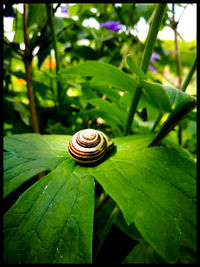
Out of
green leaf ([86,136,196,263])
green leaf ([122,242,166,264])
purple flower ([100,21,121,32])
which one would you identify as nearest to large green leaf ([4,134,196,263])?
green leaf ([86,136,196,263])

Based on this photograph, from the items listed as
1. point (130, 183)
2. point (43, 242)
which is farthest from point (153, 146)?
point (43, 242)

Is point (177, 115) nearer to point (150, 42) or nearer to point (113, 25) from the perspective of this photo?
point (150, 42)

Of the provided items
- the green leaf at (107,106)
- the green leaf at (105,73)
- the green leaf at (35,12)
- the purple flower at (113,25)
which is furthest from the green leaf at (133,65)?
the purple flower at (113,25)

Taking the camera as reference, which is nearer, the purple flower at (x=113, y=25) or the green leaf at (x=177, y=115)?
the green leaf at (x=177, y=115)

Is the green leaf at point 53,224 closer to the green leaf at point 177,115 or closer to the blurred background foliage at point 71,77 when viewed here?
the green leaf at point 177,115

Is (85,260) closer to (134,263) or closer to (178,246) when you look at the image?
(178,246)

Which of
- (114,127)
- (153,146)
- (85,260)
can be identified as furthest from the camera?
(114,127)

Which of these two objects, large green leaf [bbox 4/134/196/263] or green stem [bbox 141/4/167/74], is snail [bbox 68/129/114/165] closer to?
large green leaf [bbox 4/134/196/263]

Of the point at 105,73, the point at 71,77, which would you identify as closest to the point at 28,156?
the point at 105,73
